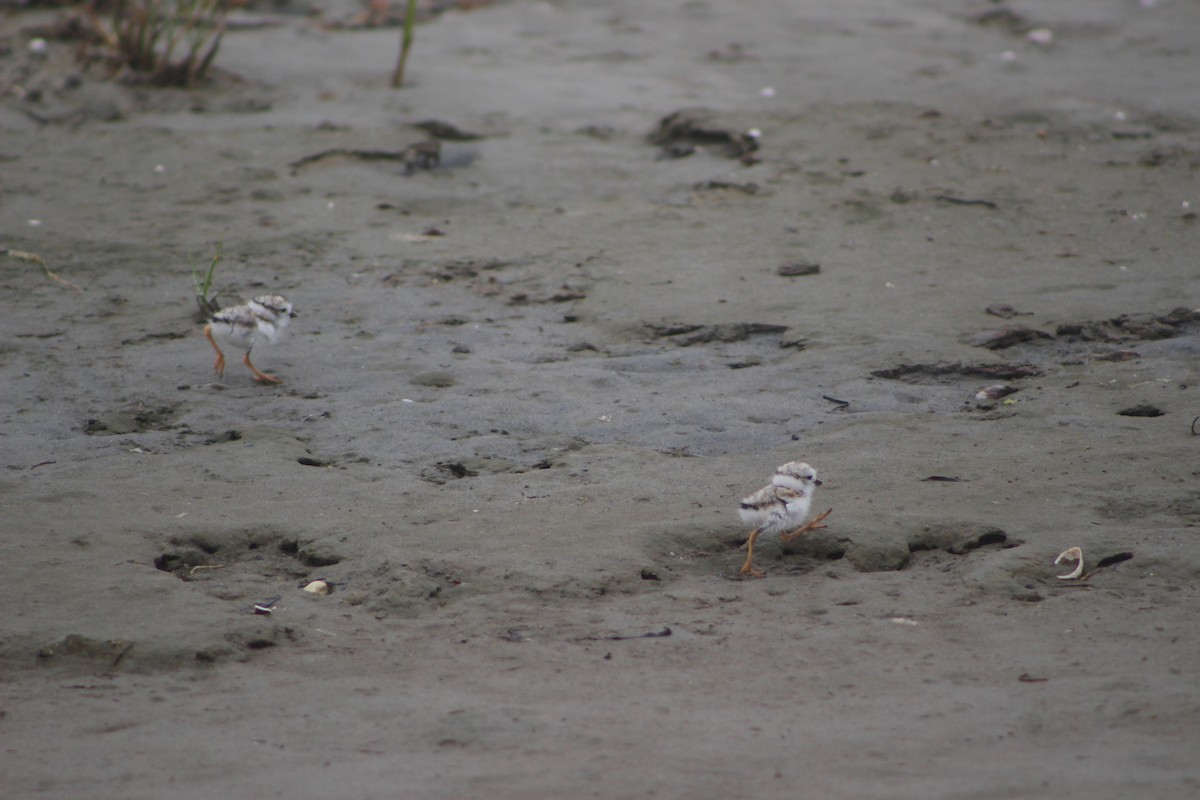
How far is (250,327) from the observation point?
639 cm

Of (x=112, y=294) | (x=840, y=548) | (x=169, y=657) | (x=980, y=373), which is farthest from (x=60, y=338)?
(x=980, y=373)

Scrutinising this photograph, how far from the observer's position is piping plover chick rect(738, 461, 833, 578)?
4578 mm

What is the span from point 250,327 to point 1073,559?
4301mm

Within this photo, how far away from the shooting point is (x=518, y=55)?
533 inches

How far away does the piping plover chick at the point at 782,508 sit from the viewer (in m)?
4.58

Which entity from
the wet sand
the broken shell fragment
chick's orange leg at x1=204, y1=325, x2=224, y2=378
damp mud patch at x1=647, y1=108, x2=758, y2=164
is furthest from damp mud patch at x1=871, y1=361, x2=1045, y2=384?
damp mud patch at x1=647, y1=108, x2=758, y2=164

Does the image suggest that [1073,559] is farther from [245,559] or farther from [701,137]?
[701,137]

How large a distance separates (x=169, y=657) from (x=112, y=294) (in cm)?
434

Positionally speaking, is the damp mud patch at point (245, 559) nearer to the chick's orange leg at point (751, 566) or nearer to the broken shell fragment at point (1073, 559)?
the chick's orange leg at point (751, 566)

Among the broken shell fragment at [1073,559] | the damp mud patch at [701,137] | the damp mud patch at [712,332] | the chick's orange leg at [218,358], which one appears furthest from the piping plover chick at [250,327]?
the damp mud patch at [701,137]

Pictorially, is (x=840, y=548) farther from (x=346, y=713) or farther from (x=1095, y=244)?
(x=1095, y=244)

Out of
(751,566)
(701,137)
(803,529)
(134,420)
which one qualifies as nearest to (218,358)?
(134,420)

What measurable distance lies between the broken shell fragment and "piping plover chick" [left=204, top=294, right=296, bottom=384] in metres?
4.16

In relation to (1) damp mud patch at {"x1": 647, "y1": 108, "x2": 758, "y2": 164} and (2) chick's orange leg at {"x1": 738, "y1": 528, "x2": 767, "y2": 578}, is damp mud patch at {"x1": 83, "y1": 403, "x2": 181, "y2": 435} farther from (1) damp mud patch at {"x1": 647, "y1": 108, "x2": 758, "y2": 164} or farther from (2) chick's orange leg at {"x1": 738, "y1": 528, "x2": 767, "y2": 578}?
(1) damp mud patch at {"x1": 647, "y1": 108, "x2": 758, "y2": 164}
